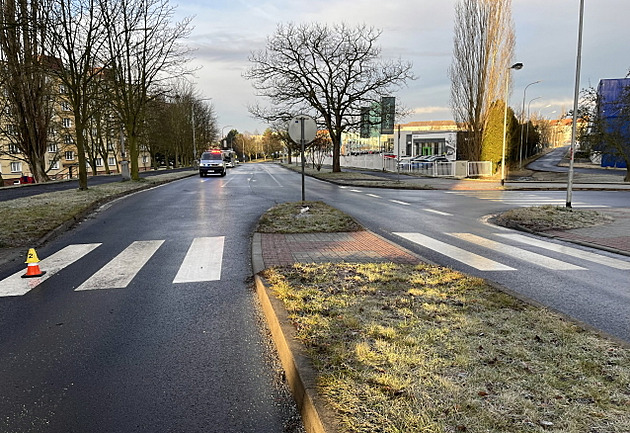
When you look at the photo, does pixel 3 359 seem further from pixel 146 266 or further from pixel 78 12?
pixel 78 12

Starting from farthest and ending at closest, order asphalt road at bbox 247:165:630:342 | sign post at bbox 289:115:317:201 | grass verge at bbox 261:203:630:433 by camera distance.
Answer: sign post at bbox 289:115:317:201
asphalt road at bbox 247:165:630:342
grass verge at bbox 261:203:630:433

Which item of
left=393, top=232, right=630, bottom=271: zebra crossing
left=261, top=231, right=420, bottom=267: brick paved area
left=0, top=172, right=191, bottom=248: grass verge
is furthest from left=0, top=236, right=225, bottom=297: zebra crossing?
left=393, top=232, right=630, bottom=271: zebra crossing

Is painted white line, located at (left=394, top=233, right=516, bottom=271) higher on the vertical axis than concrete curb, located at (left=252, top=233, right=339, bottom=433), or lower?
lower

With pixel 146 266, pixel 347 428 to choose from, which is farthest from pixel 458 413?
pixel 146 266

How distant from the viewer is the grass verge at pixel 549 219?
11.5 m

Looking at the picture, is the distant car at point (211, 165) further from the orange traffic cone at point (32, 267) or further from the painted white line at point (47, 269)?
the orange traffic cone at point (32, 267)

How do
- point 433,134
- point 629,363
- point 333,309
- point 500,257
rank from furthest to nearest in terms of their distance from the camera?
point 433,134, point 500,257, point 333,309, point 629,363

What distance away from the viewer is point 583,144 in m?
32.7

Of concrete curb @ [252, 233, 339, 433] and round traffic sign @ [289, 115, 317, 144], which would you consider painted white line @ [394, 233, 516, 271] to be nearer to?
round traffic sign @ [289, 115, 317, 144]

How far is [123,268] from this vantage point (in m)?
7.05

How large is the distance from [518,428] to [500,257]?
19.5 feet

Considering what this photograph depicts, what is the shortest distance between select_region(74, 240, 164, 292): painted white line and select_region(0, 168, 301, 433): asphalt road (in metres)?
0.02

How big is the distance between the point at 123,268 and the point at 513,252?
699 centimetres

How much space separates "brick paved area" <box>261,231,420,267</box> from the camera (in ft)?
23.6
